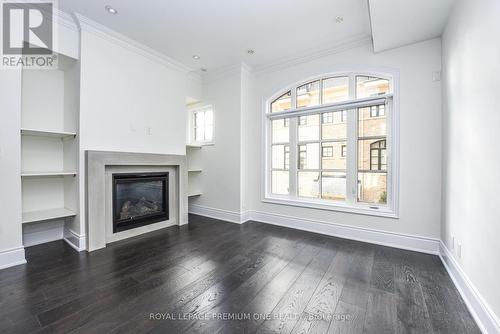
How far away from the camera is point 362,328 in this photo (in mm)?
1450

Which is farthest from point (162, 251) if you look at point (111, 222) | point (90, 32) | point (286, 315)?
point (90, 32)

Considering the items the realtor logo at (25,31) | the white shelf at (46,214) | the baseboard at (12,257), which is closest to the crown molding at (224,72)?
the realtor logo at (25,31)

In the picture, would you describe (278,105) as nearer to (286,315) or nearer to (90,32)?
(90,32)

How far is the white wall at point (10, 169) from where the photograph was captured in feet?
7.33

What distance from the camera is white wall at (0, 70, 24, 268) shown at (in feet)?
7.33

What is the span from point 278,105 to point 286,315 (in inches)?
128

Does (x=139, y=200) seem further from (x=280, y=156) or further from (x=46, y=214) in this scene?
(x=280, y=156)

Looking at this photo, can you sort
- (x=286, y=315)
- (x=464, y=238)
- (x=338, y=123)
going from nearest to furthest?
(x=286, y=315) < (x=464, y=238) < (x=338, y=123)

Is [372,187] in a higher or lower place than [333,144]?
lower

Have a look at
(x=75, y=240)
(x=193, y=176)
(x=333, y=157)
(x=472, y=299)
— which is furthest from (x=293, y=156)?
(x=75, y=240)

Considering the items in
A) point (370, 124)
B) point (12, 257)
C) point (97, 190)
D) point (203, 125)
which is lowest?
point (12, 257)

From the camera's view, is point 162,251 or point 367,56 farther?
point 367,56

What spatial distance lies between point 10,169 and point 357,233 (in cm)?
427

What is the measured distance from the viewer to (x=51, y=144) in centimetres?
297
